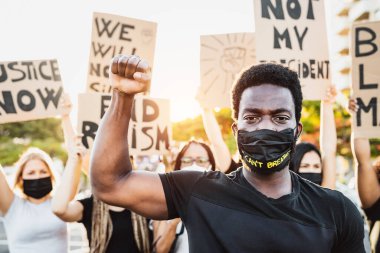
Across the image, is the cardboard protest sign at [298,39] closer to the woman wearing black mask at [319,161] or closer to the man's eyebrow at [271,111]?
the woman wearing black mask at [319,161]

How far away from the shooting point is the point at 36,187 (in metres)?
4.14

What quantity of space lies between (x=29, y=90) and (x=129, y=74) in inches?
122

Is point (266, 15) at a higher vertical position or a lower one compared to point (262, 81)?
higher

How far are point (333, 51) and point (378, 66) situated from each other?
51523 millimetres

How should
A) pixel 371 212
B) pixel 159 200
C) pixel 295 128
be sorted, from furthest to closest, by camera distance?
pixel 371 212, pixel 295 128, pixel 159 200

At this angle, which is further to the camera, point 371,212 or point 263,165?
point 371,212

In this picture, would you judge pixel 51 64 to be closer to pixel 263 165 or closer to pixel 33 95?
pixel 33 95

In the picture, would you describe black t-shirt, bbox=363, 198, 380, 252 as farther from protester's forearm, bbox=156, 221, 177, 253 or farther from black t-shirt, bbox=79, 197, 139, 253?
black t-shirt, bbox=79, 197, 139, 253

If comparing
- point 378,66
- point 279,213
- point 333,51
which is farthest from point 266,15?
point 333,51

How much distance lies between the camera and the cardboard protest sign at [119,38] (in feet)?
16.2

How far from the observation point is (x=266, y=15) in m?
4.45

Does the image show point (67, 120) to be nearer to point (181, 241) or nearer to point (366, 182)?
point (181, 241)

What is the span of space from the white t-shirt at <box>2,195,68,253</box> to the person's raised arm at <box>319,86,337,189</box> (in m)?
2.22

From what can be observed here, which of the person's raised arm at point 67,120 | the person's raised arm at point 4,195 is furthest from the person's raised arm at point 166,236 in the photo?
the person's raised arm at point 4,195
